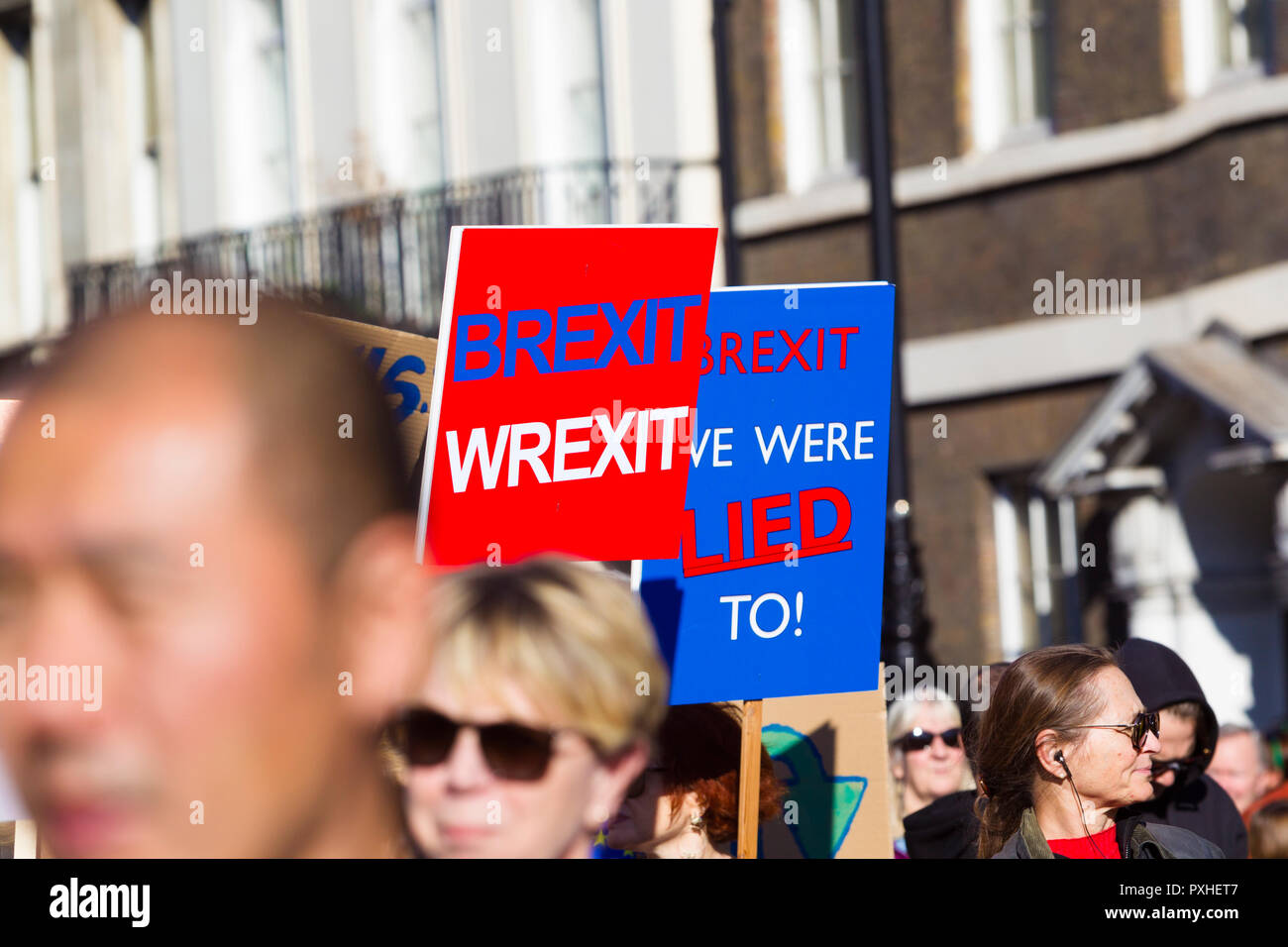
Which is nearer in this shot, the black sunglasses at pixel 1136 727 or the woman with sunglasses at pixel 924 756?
the black sunglasses at pixel 1136 727

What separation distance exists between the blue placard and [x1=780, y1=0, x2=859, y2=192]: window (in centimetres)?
959

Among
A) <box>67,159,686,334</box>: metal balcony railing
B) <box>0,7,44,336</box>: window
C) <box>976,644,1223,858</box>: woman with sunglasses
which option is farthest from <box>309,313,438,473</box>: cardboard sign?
<box>0,7,44,336</box>: window

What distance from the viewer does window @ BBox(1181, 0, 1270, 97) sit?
37.1ft

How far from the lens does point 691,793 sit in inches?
153

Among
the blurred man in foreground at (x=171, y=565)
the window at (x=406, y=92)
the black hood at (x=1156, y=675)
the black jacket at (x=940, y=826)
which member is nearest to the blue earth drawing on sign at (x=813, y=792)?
the black jacket at (x=940, y=826)

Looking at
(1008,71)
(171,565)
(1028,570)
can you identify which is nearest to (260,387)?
(171,565)

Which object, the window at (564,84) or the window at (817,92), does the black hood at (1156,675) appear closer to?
the window at (817,92)

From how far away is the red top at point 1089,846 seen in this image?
3443 millimetres

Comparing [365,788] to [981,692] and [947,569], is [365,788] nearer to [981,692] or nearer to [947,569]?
[981,692]

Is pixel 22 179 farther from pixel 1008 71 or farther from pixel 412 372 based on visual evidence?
pixel 412 372

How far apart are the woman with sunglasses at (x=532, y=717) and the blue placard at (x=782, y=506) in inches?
65.2

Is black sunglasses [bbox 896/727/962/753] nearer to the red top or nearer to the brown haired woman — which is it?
the brown haired woman

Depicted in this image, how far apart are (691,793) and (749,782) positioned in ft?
0.66

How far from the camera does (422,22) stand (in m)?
15.7
